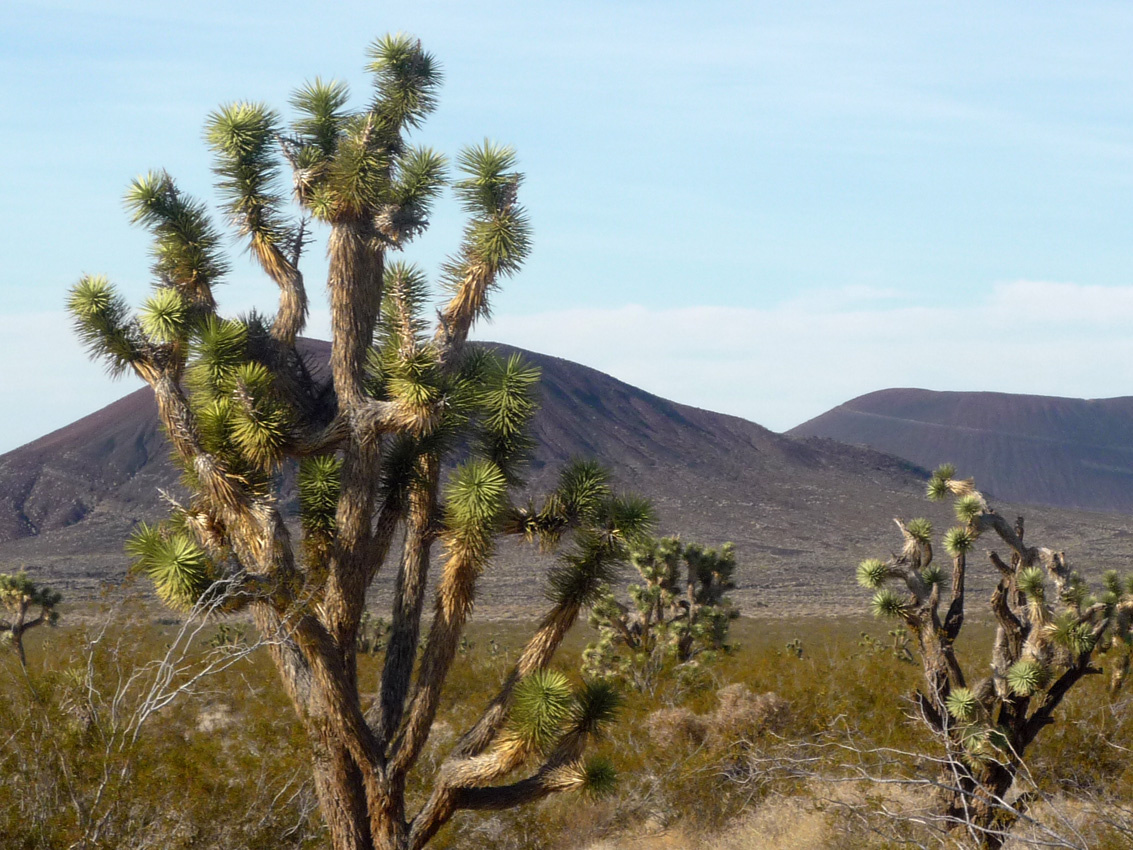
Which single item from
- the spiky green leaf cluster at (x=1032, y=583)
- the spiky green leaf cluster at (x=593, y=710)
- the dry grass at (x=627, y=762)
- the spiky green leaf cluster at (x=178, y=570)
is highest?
the spiky green leaf cluster at (x=178, y=570)

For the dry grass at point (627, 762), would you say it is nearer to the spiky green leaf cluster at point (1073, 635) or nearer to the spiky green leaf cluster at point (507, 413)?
the spiky green leaf cluster at point (1073, 635)

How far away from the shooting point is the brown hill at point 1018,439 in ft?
518

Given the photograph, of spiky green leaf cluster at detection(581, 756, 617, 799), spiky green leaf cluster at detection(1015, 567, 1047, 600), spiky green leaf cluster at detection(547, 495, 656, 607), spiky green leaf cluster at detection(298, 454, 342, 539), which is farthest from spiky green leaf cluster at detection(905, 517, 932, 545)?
spiky green leaf cluster at detection(298, 454, 342, 539)

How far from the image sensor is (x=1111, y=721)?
43.0 ft

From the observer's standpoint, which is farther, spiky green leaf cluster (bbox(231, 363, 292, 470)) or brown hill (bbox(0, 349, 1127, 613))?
brown hill (bbox(0, 349, 1127, 613))

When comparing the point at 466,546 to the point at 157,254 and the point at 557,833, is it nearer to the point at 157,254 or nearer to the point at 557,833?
the point at 157,254

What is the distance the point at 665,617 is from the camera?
17719 millimetres

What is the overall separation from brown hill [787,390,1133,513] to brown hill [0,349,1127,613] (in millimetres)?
40738

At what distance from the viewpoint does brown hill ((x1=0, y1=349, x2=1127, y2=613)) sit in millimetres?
57750

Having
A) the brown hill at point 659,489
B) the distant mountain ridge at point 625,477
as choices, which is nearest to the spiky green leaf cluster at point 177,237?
the brown hill at point 659,489

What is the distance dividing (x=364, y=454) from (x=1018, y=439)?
179 meters

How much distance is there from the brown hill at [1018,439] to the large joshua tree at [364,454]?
14484 centimetres

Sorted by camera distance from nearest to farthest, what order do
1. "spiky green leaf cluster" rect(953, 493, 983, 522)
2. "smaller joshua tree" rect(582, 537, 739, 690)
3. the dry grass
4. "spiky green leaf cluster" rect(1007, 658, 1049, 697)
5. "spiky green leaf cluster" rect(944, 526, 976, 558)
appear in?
the dry grass < "spiky green leaf cluster" rect(1007, 658, 1049, 697) < "spiky green leaf cluster" rect(953, 493, 983, 522) < "spiky green leaf cluster" rect(944, 526, 976, 558) < "smaller joshua tree" rect(582, 537, 739, 690)

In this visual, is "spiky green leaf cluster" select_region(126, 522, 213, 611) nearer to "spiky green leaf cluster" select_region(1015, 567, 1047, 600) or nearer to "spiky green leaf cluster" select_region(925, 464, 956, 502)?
"spiky green leaf cluster" select_region(925, 464, 956, 502)
